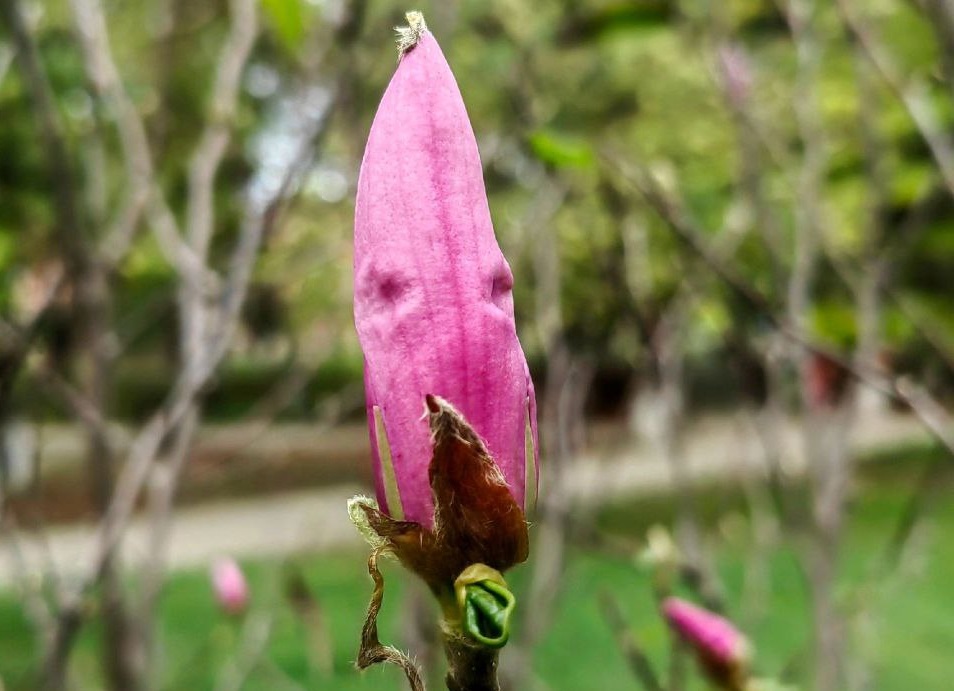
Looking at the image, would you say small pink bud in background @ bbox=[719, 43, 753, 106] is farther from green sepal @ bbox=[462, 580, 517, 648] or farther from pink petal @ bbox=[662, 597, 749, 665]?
green sepal @ bbox=[462, 580, 517, 648]

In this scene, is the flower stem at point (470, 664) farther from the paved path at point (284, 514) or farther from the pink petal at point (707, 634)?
the paved path at point (284, 514)

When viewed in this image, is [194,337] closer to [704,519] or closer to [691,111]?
[704,519]

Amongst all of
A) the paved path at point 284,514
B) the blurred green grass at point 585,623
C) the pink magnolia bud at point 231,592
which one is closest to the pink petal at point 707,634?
the pink magnolia bud at point 231,592

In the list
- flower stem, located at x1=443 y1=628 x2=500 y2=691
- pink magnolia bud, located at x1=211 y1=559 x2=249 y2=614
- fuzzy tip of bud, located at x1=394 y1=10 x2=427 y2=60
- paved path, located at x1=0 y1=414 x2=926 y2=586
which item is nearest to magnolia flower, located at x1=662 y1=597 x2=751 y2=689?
flower stem, located at x1=443 y1=628 x2=500 y2=691

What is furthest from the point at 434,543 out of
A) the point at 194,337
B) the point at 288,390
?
the point at 288,390

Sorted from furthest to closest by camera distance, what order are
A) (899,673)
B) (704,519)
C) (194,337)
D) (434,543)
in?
1. (704,519)
2. (899,673)
3. (194,337)
4. (434,543)

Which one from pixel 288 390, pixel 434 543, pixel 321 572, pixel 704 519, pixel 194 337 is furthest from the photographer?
pixel 704 519

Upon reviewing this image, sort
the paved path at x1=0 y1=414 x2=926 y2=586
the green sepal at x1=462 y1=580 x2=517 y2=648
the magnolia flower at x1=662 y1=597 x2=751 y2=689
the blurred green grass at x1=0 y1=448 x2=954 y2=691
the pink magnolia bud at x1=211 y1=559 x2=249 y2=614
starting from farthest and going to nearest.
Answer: the paved path at x1=0 y1=414 x2=926 y2=586
the blurred green grass at x1=0 y1=448 x2=954 y2=691
the pink magnolia bud at x1=211 y1=559 x2=249 y2=614
the magnolia flower at x1=662 y1=597 x2=751 y2=689
the green sepal at x1=462 y1=580 x2=517 y2=648
